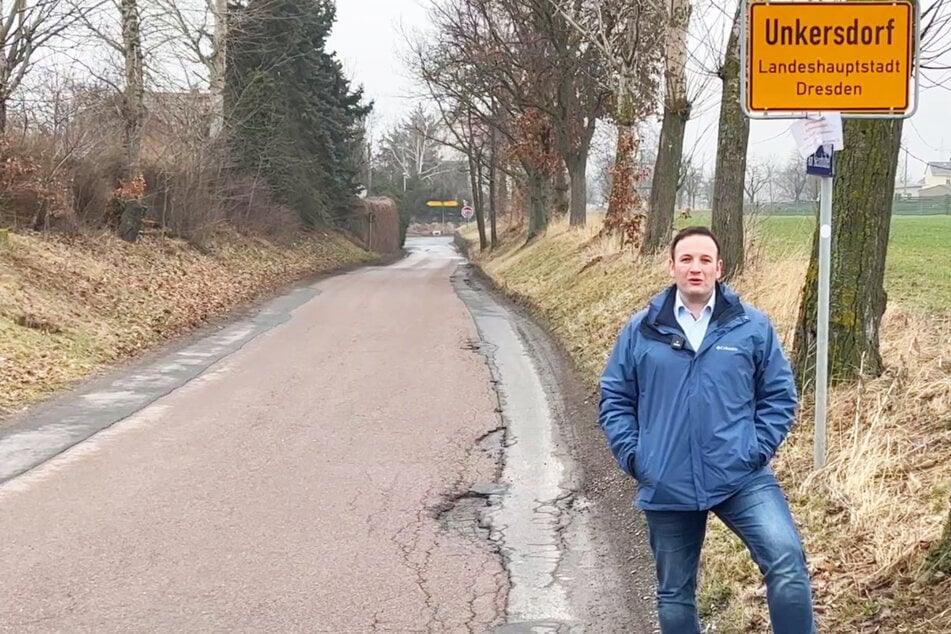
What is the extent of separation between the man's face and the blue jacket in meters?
0.07

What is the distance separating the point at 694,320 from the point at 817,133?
77.9 inches

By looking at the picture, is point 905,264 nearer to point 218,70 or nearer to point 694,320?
point 694,320

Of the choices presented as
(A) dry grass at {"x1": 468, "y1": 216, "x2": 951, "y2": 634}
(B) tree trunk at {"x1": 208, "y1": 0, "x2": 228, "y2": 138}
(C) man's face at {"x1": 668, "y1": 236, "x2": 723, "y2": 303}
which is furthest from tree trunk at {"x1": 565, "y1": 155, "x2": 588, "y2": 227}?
(C) man's face at {"x1": 668, "y1": 236, "x2": 723, "y2": 303}

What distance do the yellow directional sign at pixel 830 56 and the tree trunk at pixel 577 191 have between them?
21.6 metres

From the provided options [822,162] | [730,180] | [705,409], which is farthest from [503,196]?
[705,409]

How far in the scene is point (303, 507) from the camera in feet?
20.1

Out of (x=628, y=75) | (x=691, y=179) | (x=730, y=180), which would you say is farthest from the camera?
(x=691, y=179)

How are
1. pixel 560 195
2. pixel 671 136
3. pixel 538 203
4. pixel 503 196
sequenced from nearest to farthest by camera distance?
pixel 671 136, pixel 538 203, pixel 560 195, pixel 503 196

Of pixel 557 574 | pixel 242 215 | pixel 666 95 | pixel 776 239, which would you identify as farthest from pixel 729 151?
pixel 242 215

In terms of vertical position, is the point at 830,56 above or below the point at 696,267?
above

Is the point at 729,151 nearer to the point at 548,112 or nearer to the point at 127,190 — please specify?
the point at 127,190

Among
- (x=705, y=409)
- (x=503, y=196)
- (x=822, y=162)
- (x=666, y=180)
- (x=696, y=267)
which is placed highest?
(x=503, y=196)

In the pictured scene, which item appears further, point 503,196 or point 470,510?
point 503,196

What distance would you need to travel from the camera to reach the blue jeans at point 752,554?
10.5 feet
